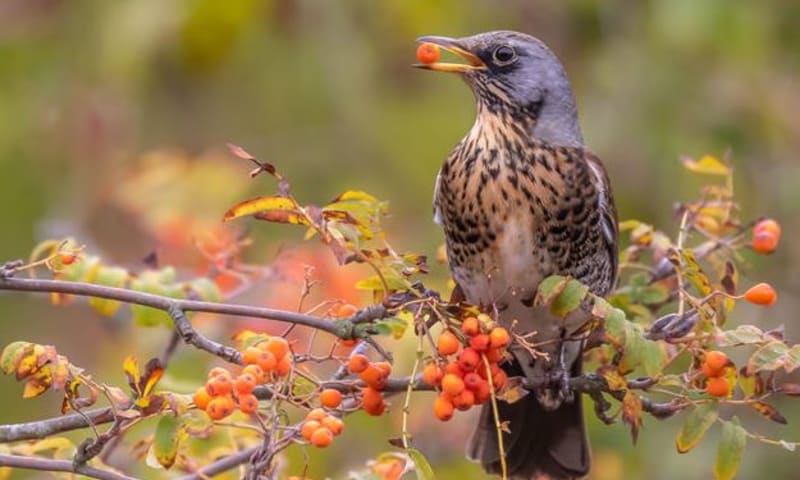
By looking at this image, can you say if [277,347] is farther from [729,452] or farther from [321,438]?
[729,452]

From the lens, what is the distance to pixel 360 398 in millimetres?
2906

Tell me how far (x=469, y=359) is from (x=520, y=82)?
118 centimetres

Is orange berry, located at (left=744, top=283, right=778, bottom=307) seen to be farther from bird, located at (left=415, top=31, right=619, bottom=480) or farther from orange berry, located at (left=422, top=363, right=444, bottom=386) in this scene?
bird, located at (left=415, top=31, right=619, bottom=480)

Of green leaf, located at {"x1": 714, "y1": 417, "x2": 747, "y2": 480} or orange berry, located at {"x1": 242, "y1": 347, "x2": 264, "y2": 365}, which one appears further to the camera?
green leaf, located at {"x1": 714, "y1": 417, "x2": 747, "y2": 480}

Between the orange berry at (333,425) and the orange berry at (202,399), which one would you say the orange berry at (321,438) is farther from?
the orange berry at (202,399)

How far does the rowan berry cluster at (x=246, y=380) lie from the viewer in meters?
2.61

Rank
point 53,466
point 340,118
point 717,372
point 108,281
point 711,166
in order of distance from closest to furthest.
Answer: point 53,466 < point 717,372 < point 108,281 < point 711,166 < point 340,118

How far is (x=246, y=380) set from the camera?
2609mm

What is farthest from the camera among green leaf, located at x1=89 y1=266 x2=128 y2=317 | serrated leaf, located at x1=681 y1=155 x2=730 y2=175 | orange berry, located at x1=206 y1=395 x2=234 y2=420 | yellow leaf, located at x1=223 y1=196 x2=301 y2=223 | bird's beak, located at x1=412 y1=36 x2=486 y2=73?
bird's beak, located at x1=412 y1=36 x2=486 y2=73

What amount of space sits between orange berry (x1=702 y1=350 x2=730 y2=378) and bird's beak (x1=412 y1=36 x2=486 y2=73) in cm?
97

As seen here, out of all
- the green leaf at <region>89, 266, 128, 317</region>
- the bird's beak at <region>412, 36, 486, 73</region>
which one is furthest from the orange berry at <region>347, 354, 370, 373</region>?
the bird's beak at <region>412, 36, 486, 73</region>

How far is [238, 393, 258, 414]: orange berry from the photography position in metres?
2.62

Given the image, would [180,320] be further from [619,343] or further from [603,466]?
[603,466]

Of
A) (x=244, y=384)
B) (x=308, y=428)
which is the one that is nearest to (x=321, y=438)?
(x=308, y=428)
